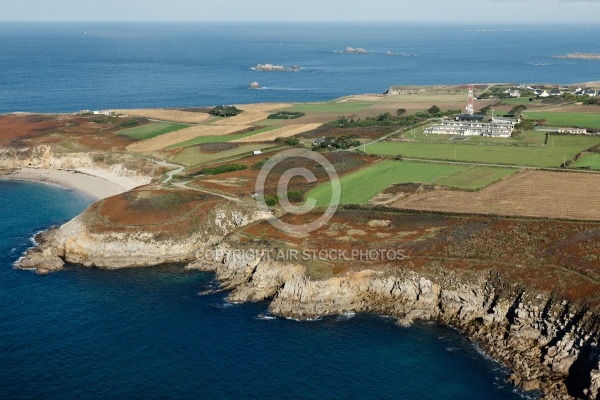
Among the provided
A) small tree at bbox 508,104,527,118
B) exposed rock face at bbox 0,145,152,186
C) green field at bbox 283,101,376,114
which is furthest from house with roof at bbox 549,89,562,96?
exposed rock face at bbox 0,145,152,186

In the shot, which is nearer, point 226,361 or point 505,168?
point 226,361

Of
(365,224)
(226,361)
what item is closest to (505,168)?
(365,224)

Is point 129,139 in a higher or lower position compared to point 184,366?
higher

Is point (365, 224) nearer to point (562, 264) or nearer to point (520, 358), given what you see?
point (562, 264)

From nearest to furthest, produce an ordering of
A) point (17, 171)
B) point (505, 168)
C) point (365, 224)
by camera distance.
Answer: point (365, 224), point (505, 168), point (17, 171)

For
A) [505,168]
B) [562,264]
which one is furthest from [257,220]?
[505,168]

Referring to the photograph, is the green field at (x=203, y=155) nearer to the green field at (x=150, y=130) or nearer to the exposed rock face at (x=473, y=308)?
the green field at (x=150, y=130)

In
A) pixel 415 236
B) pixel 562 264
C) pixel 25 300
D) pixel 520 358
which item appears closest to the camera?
pixel 520 358

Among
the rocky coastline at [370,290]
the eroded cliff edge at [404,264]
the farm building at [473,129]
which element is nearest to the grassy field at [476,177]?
the eroded cliff edge at [404,264]
